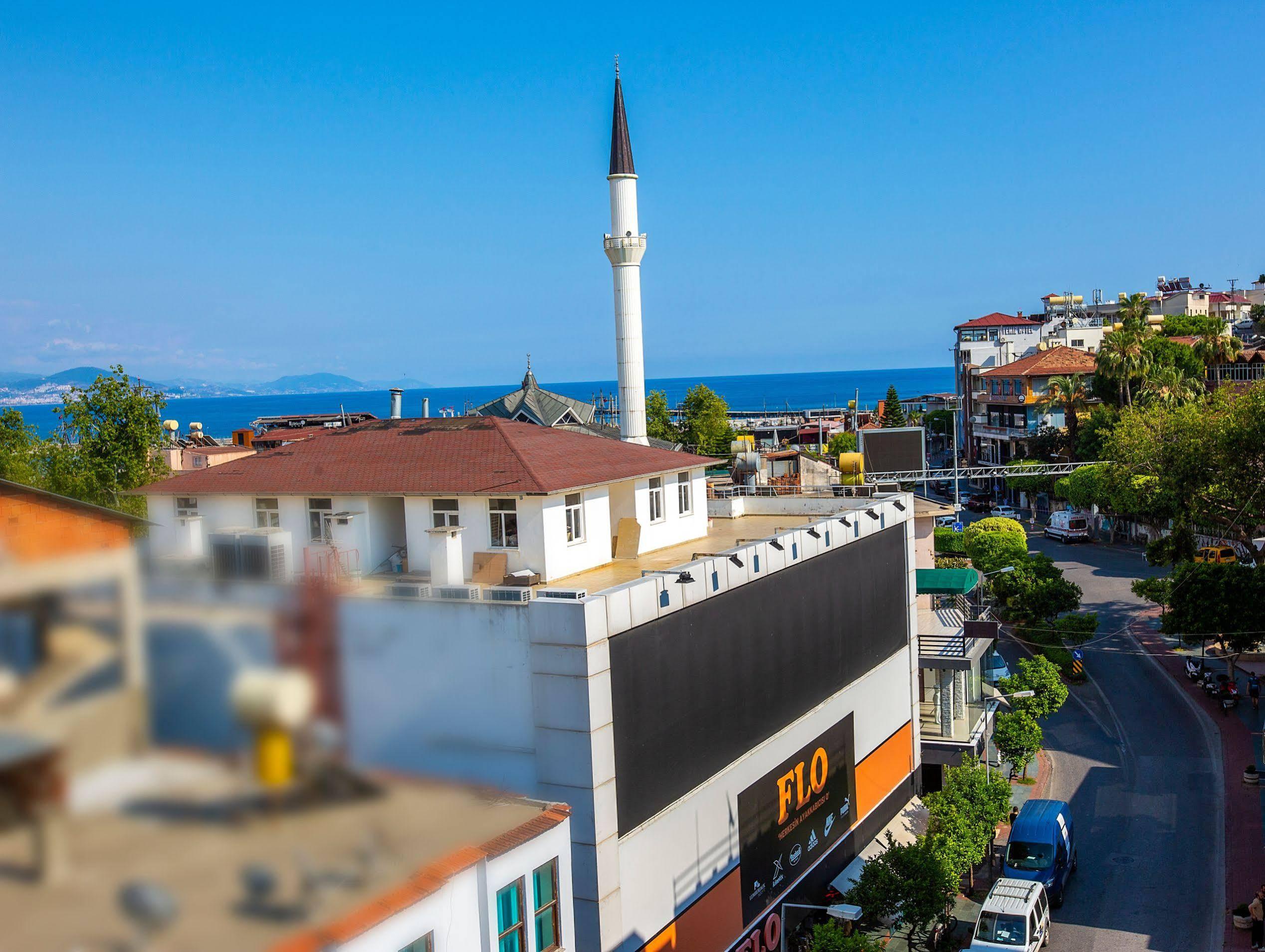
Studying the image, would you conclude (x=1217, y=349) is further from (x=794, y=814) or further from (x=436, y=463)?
(x=436, y=463)

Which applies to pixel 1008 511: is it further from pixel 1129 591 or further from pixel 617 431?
pixel 617 431

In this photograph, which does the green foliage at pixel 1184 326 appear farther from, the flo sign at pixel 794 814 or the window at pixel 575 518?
the window at pixel 575 518

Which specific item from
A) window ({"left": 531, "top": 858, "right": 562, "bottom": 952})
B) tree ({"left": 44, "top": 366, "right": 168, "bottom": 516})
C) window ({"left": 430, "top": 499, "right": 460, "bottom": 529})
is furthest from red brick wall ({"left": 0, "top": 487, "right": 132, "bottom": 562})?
tree ({"left": 44, "top": 366, "right": 168, "bottom": 516})

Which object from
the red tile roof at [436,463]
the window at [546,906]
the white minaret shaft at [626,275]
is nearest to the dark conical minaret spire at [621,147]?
the white minaret shaft at [626,275]

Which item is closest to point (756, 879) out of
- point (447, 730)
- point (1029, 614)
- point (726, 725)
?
point (726, 725)

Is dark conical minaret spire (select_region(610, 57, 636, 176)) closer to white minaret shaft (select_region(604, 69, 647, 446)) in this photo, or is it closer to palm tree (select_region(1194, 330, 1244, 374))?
white minaret shaft (select_region(604, 69, 647, 446))
